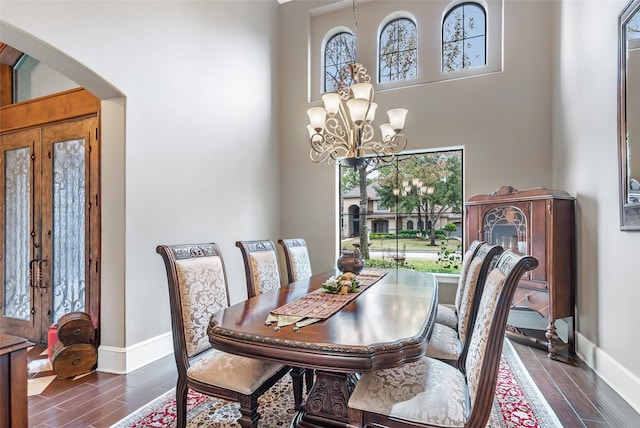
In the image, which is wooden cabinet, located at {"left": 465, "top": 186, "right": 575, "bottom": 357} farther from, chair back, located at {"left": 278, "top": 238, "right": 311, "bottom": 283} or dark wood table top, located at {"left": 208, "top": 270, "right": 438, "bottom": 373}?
chair back, located at {"left": 278, "top": 238, "right": 311, "bottom": 283}

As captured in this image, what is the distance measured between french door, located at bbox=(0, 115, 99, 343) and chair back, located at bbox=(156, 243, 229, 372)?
1.54 m

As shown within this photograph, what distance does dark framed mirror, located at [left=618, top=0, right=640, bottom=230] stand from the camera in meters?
2.15

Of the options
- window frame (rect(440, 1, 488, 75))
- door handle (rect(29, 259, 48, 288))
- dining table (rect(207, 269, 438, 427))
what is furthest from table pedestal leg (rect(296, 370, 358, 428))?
window frame (rect(440, 1, 488, 75))

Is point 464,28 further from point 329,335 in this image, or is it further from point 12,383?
point 12,383

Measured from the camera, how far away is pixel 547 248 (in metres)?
3.08

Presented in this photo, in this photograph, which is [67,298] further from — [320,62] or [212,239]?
[320,62]

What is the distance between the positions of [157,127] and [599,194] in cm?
379

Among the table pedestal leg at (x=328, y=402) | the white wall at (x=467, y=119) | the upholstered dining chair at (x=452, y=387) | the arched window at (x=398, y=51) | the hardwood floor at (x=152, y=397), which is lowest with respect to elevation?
the hardwood floor at (x=152, y=397)

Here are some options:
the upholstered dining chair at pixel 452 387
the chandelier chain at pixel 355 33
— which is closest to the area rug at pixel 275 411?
the upholstered dining chair at pixel 452 387

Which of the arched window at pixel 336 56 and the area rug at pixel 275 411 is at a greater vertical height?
the arched window at pixel 336 56

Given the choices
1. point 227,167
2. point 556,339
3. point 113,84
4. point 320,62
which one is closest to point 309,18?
point 320,62

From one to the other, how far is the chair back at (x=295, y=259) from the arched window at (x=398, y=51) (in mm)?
2911

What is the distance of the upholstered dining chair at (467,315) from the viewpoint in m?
1.74

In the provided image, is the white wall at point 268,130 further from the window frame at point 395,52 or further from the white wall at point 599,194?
the window frame at point 395,52
